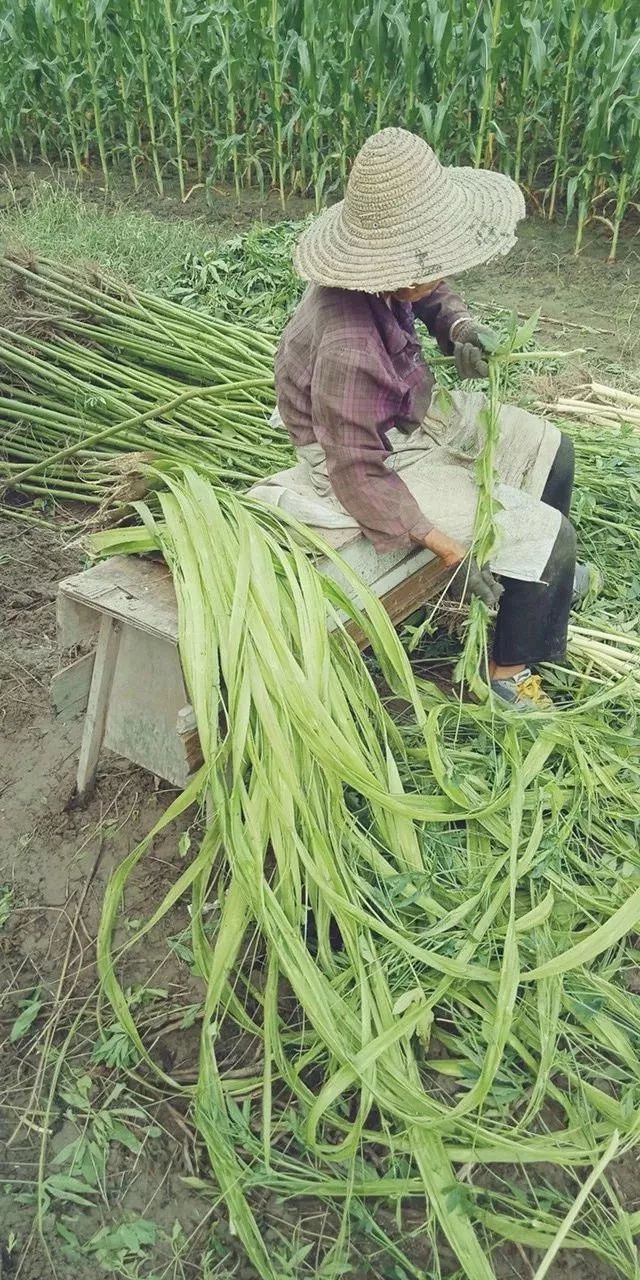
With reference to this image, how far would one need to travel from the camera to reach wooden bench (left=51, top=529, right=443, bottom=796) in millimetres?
2182

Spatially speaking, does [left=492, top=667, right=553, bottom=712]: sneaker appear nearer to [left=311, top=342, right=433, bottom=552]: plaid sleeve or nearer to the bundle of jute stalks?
[left=311, top=342, right=433, bottom=552]: plaid sleeve

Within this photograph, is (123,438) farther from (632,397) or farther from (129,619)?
(632,397)

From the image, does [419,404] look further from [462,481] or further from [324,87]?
[324,87]

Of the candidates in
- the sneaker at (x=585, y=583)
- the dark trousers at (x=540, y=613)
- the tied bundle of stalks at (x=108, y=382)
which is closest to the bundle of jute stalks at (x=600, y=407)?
the sneaker at (x=585, y=583)

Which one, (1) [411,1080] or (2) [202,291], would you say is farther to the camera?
(2) [202,291]

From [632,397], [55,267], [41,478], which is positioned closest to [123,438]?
[41,478]

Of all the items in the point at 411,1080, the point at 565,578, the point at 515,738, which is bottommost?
the point at 411,1080

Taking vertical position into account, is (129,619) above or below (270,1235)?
above

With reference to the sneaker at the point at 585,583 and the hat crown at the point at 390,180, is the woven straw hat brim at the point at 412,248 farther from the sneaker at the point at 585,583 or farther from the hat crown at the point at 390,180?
the sneaker at the point at 585,583

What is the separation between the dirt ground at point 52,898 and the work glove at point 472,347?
1.12m

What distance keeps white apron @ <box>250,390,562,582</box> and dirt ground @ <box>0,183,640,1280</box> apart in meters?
0.62

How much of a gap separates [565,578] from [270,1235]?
61.7 inches

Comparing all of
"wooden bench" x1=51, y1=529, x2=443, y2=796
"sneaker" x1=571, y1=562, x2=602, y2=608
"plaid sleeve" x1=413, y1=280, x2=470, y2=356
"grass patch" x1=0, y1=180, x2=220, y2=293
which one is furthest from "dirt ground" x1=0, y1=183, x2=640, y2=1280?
"grass patch" x1=0, y1=180, x2=220, y2=293

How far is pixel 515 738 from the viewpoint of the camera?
2252 mm
